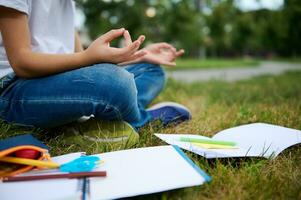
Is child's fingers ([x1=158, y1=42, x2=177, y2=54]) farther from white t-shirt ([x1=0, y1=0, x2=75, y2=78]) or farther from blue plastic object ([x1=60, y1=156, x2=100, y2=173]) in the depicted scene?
blue plastic object ([x1=60, y1=156, x2=100, y2=173])

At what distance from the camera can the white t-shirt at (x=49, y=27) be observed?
1.26 metres

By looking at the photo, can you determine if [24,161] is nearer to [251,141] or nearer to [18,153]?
[18,153]

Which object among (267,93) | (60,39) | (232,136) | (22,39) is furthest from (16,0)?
(267,93)

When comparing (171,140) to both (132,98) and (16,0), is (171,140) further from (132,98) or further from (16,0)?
(16,0)

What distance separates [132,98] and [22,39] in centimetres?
40

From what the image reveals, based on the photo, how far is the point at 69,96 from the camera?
45.8 inches

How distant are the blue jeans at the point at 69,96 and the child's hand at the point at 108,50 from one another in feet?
0.10

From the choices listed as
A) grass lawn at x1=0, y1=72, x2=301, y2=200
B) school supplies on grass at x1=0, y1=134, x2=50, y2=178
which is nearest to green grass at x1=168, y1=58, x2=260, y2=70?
grass lawn at x1=0, y1=72, x2=301, y2=200

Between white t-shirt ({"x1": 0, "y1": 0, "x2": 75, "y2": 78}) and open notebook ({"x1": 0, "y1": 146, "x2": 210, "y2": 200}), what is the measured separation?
49 cm

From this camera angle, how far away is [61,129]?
55.1 inches

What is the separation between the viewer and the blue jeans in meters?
1.16

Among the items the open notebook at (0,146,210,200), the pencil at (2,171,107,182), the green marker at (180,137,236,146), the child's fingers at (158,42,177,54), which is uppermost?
the child's fingers at (158,42,177,54)

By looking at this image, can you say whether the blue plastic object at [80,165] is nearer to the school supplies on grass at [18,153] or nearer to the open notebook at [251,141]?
the school supplies on grass at [18,153]

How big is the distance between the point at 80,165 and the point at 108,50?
1.31ft
